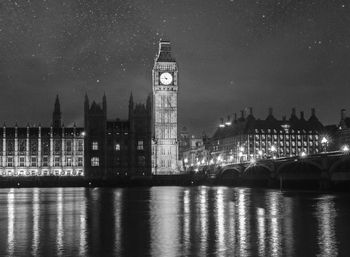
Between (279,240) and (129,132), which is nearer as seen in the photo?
(279,240)

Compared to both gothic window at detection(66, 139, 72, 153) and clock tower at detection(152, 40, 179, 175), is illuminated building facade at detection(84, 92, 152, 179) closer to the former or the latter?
gothic window at detection(66, 139, 72, 153)

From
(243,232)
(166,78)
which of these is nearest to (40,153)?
(166,78)

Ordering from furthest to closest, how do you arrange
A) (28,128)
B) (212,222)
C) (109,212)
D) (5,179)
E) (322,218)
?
1. (28,128)
2. (5,179)
3. (109,212)
4. (322,218)
5. (212,222)

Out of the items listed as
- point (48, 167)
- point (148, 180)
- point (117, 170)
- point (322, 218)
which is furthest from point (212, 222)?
point (48, 167)

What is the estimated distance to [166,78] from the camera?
190250mm

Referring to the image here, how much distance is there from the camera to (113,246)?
2892cm

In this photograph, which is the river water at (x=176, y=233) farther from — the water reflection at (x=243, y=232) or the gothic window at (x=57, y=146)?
the gothic window at (x=57, y=146)

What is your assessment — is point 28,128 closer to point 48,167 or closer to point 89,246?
point 48,167

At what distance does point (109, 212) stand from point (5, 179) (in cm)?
Answer: 10145

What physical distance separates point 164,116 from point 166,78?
12.5 meters

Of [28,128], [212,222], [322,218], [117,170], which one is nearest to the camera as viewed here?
[212,222]

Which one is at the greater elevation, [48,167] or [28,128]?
[28,128]

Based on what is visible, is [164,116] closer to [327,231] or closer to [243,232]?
[327,231]

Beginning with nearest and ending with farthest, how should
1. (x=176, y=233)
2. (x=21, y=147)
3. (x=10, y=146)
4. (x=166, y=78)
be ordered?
(x=176, y=233) → (x=10, y=146) → (x=21, y=147) → (x=166, y=78)
